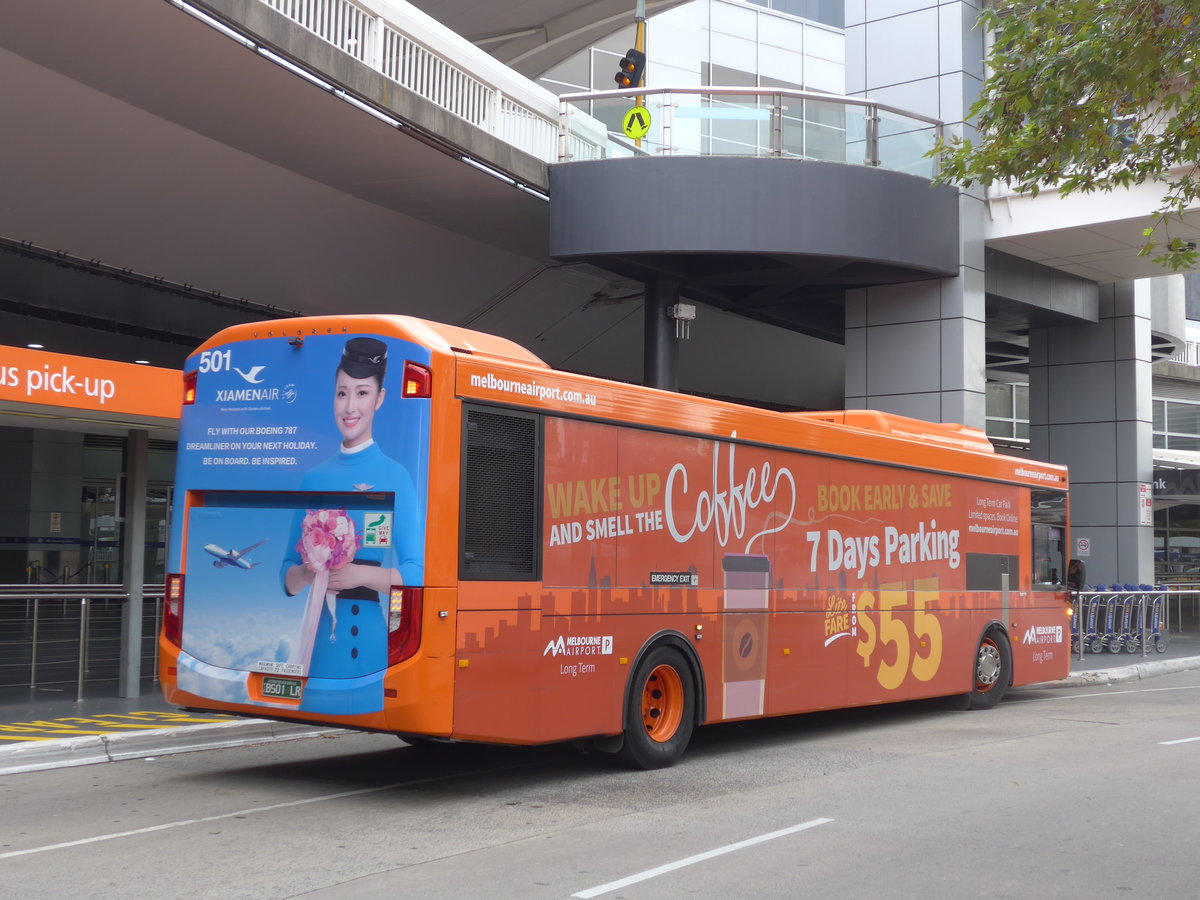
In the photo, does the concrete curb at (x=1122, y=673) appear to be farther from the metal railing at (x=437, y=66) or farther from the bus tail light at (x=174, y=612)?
the bus tail light at (x=174, y=612)

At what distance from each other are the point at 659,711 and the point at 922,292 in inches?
539

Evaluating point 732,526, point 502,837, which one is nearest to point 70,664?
point 732,526

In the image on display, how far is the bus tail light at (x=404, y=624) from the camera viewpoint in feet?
27.2

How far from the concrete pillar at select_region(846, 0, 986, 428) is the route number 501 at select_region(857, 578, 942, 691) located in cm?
823

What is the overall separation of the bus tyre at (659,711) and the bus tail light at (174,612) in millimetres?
3472

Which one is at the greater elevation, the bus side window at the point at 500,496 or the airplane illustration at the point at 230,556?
the bus side window at the point at 500,496

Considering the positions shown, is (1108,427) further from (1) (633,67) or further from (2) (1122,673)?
(1) (633,67)

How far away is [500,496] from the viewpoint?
8969mm

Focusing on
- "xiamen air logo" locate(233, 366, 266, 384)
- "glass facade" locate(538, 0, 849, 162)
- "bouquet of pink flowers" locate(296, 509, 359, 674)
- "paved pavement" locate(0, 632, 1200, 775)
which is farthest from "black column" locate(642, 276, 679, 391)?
"glass facade" locate(538, 0, 849, 162)

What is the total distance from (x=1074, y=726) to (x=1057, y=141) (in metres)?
6.68

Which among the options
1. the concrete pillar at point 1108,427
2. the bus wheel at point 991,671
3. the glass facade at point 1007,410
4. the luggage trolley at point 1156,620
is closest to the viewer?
the bus wheel at point 991,671

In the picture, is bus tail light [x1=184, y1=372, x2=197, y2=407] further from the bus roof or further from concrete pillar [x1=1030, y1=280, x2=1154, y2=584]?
concrete pillar [x1=1030, y1=280, x2=1154, y2=584]

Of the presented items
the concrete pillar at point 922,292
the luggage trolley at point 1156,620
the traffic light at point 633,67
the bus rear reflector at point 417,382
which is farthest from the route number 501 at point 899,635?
the traffic light at point 633,67

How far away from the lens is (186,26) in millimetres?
14023
